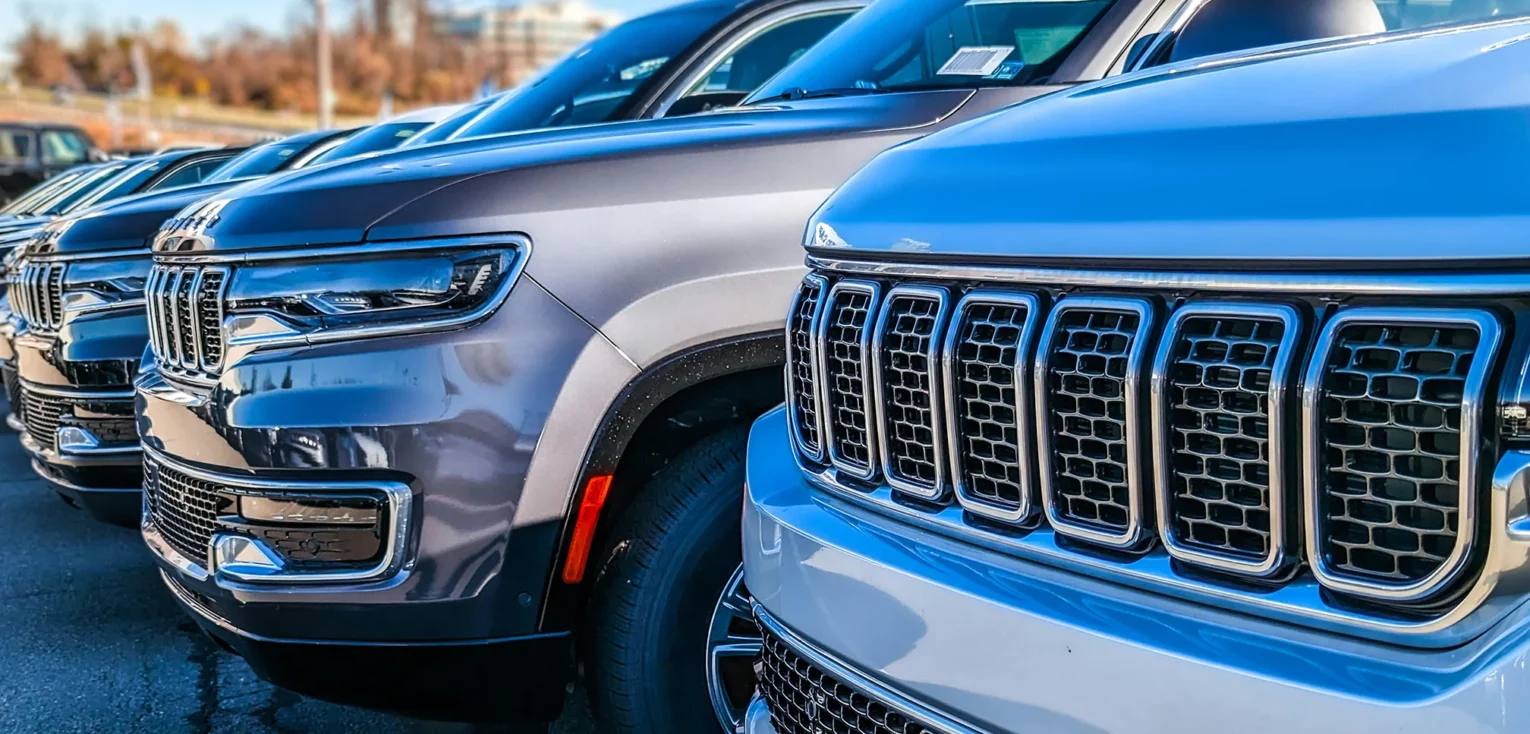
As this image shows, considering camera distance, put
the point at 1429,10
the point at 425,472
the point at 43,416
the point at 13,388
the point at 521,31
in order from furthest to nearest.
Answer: the point at 521,31 < the point at 13,388 < the point at 43,416 < the point at 1429,10 < the point at 425,472

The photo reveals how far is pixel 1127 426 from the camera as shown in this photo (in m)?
1.49

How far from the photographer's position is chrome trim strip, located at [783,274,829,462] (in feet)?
6.61

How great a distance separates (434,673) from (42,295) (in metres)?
3.55

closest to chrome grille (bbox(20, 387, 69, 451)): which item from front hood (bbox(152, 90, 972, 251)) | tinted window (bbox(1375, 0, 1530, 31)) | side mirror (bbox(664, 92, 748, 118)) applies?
front hood (bbox(152, 90, 972, 251))

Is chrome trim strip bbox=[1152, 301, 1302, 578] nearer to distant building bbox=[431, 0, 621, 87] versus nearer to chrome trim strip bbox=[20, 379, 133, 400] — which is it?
chrome trim strip bbox=[20, 379, 133, 400]

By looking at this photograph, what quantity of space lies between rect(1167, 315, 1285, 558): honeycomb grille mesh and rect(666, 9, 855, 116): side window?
10.8ft

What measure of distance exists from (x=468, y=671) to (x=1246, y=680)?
177 centimetres

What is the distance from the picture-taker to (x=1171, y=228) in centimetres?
148

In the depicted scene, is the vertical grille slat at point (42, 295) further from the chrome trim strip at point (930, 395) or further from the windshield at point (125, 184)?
the chrome trim strip at point (930, 395)

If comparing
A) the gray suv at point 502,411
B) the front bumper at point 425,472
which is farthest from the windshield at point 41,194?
the front bumper at point 425,472

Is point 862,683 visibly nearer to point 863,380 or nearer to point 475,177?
point 863,380

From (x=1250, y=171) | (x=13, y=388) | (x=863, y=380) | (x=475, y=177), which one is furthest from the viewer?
(x=13, y=388)

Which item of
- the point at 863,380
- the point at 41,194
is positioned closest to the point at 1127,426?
the point at 863,380

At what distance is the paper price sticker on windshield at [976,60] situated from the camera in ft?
10.6
